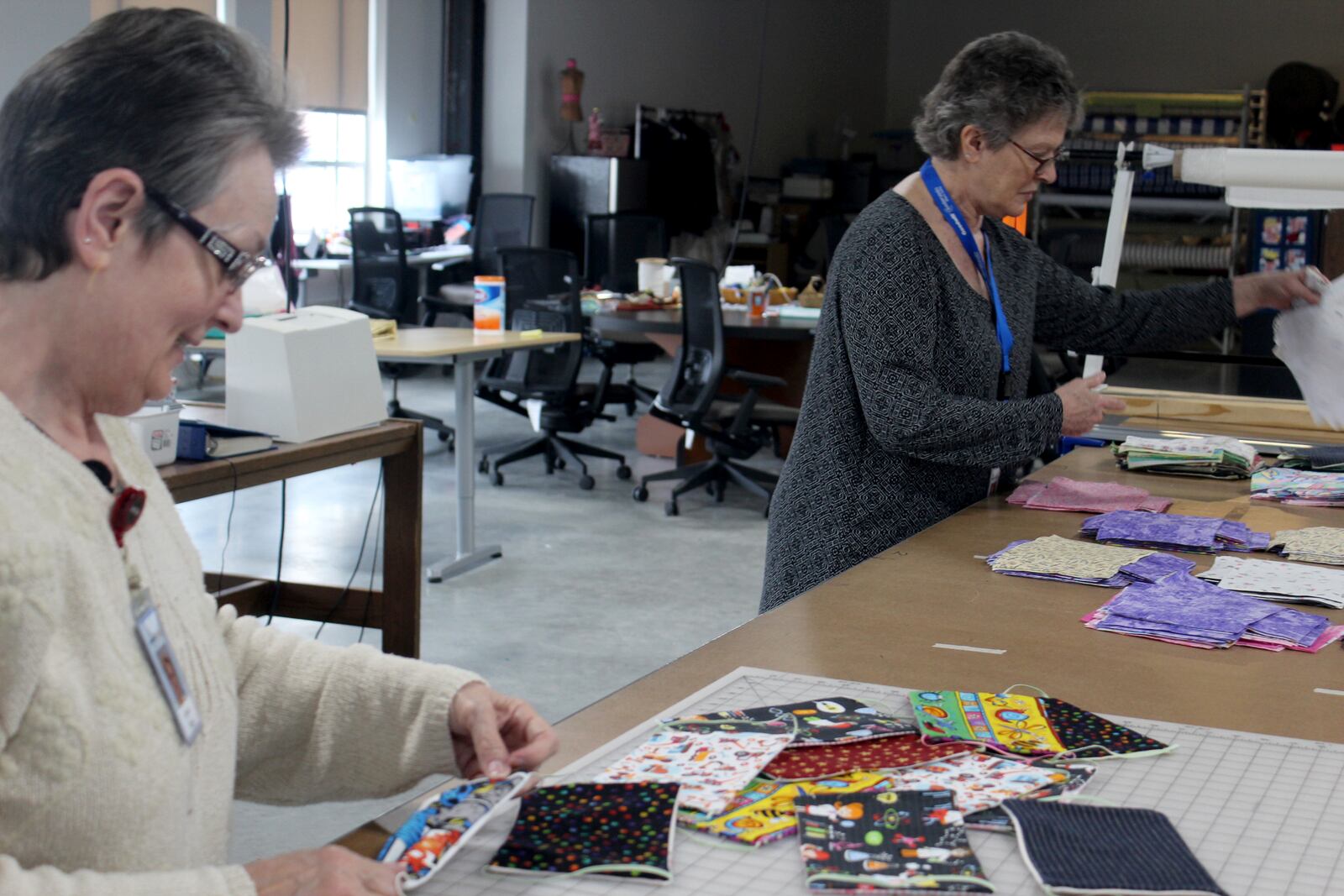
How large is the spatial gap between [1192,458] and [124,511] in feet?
7.61

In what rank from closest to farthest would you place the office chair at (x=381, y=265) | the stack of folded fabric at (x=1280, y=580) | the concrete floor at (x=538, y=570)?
the stack of folded fabric at (x=1280, y=580) < the concrete floor at (x=538, y=570) < the office chair at (x=381, y=265)

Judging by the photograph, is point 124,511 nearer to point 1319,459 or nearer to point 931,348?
point 931,348

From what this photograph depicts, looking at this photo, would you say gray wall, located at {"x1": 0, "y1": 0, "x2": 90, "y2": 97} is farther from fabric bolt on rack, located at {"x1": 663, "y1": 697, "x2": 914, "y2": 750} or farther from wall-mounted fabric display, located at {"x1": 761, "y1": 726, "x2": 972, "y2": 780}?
wall-mounted fabric display, located at {"x1": 761, "y1": 726, "x2": 972, "y2": 780}

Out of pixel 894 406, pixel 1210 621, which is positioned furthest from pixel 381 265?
pixel 1210 621

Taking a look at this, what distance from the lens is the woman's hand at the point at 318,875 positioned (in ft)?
3.09

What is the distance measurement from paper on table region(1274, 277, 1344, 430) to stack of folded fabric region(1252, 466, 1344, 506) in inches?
4.7

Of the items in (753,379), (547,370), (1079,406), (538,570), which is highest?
(1079,406)

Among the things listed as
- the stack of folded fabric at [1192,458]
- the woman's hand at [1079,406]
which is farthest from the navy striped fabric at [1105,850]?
the stack of folded fabric at [1192,458]

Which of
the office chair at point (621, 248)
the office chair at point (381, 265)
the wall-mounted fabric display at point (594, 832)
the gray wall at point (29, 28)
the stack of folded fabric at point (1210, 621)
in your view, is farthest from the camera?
the office chair at point (621, 248)

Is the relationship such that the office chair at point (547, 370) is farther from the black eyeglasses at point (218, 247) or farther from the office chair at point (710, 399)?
the black eyeglasses at point (218, 247)

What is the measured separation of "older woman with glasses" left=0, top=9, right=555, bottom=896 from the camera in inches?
35.0

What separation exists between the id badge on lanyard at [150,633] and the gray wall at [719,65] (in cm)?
963

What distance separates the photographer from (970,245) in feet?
7.50

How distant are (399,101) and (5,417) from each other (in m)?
9.61
